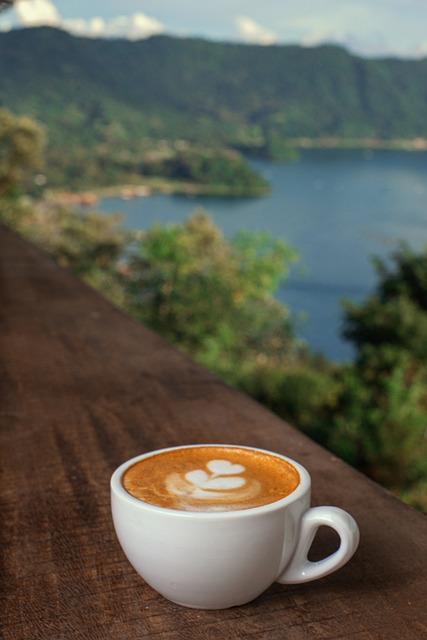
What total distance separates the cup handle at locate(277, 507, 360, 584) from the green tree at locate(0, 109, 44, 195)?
1556 cm

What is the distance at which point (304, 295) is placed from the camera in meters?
25.9

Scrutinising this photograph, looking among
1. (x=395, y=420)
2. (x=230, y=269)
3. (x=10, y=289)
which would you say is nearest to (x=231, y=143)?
(x=230, y=269)

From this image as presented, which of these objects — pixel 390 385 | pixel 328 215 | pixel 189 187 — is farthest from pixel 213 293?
pixel 328 215

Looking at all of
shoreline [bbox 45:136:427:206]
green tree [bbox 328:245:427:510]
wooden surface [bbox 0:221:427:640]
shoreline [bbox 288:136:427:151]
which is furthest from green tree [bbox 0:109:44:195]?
shoreline [bbox 288:136:427:151]

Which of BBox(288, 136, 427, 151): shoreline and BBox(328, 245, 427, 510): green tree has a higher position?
BBox(288, 136, 427, 151): shoreline

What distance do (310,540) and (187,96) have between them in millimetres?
34031

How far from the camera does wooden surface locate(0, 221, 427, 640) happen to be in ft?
1.31

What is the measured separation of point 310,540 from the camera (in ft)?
1.41

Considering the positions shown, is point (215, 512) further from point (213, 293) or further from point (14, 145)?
point (14, 145)

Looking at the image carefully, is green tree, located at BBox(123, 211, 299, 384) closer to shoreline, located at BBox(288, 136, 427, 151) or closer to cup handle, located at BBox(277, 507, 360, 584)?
cup handle, located at BBox(277, 507, 360, 584)

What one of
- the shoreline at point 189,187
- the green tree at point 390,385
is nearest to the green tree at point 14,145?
the shoreline at point 189,187

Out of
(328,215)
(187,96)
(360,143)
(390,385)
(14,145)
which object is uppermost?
(187,96)

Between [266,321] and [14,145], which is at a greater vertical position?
[14,145]

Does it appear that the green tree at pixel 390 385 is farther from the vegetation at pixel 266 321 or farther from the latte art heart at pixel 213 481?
the latte art heart at pixel 213 481
